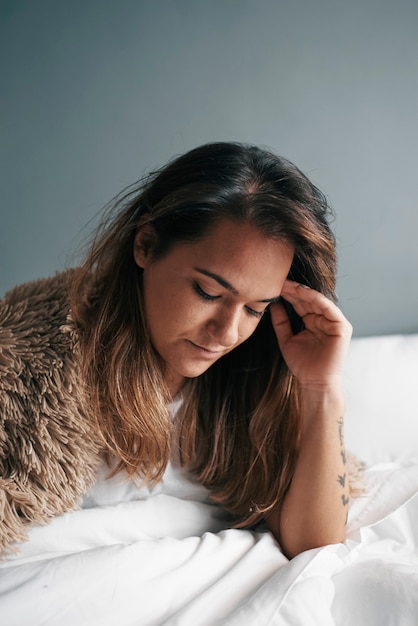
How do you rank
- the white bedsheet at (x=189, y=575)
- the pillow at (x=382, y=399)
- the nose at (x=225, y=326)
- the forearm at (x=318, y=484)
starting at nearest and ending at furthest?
1. the white bedsheet at (x=189, y=575)
2. the nose at (x=225, y=326)
3. the forearm at (x=318, y=484)
4. the pillow at (x=382, y=399)

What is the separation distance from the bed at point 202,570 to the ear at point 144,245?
406 mm

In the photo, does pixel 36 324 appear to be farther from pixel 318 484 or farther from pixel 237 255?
pixel 318 484

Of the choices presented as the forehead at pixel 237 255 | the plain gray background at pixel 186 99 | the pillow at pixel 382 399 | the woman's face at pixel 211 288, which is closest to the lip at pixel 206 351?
the woman's face at pixel 211 288

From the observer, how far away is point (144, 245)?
99 centimetres

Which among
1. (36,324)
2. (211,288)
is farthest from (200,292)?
(36,324)

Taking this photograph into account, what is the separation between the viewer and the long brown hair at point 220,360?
3.04 feet

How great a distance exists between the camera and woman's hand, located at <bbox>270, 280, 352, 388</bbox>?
1.05 m

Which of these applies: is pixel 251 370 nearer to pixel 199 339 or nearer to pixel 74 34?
pixel 199 339

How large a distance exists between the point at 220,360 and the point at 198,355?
22cm

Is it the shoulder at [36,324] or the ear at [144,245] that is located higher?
the ear at [144,245]

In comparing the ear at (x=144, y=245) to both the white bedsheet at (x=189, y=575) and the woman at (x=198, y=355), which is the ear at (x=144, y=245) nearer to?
the woman at (x=198, y=355)

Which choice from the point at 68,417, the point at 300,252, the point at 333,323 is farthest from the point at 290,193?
the point at 68,417

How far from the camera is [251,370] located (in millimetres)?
1171

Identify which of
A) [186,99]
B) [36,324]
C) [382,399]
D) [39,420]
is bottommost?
[382,399]
